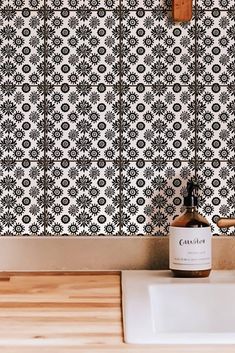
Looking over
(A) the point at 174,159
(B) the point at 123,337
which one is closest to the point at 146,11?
(A) the point at 174,159

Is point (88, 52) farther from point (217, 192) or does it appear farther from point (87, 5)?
point (217, 192)

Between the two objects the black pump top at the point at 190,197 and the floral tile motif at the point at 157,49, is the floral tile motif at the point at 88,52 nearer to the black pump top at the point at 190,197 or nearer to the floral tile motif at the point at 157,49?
the floral tile motif at the point at 157,49

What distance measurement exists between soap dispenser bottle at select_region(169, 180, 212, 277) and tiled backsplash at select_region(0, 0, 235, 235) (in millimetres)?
147

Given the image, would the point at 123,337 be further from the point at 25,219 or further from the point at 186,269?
the point at 25,219

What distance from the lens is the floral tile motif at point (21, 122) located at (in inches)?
59.5

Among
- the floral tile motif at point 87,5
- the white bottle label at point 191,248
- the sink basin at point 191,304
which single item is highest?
the floral tile motif at point 87,5

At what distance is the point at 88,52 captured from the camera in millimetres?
1515

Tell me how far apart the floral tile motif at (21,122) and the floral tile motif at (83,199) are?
2.9 inches

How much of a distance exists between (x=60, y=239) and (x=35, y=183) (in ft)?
0.48

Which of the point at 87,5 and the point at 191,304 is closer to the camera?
the point at 191,304

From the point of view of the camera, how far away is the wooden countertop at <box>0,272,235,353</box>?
0.90m

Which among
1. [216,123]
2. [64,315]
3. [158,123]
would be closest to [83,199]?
[158,123]

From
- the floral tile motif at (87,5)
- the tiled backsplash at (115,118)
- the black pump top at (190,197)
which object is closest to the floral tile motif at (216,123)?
the tiled backsplash at (115,118)

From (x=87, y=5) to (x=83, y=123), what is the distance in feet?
0.92
